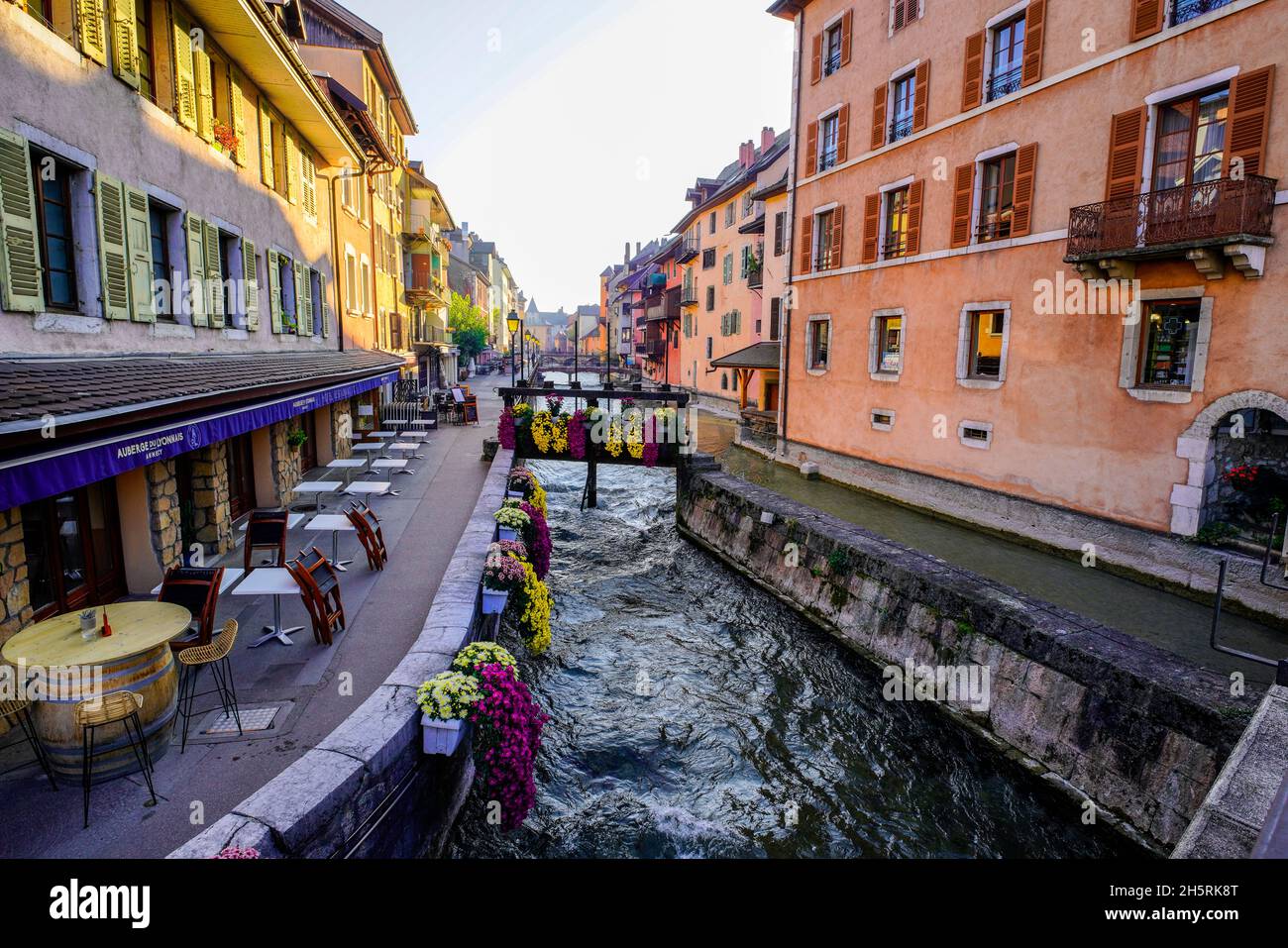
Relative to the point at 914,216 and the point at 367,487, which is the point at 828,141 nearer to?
the point at 914,216

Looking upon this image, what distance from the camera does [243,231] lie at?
11.3m

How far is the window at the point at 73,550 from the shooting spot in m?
5.97

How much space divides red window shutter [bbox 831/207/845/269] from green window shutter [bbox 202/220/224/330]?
14.8 m

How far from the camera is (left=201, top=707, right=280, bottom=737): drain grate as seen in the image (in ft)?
16.9

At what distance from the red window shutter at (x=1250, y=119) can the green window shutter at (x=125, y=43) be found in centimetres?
1414

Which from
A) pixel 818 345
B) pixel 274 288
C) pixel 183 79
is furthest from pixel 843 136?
pixel 183 79

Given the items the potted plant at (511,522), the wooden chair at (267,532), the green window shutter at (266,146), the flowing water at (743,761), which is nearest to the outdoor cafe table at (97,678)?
the flowing water at (743,761)

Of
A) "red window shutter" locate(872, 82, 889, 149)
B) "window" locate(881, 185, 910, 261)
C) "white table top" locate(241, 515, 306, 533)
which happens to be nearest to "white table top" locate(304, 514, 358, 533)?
"white table top" locate(241, 515, 306, 533)

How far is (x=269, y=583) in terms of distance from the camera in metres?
6.48

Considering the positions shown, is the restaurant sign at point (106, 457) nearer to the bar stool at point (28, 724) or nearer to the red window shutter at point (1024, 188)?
the bar stool at point (28, 724)

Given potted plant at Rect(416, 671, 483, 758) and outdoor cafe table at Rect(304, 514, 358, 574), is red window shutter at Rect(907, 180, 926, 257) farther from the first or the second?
potted plant at Rect(416, 671, 483, 758)

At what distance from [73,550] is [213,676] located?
6.81ft
